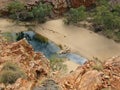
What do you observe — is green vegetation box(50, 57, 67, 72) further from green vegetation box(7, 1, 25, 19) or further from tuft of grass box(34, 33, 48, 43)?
green vegetation box(7, 1, 25, 19)

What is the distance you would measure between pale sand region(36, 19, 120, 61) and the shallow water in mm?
911

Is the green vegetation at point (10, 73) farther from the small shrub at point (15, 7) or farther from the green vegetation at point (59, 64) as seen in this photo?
the small shrub at point (15, 7)

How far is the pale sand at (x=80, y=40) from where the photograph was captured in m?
43.7

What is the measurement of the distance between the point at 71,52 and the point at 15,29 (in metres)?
9.58

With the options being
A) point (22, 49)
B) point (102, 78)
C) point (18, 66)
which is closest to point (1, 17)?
point (22, 49)

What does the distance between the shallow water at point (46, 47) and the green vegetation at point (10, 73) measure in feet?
66.6

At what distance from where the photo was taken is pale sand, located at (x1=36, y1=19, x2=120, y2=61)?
43719 millimetres

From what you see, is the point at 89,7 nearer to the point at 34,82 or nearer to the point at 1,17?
the point at 1,17

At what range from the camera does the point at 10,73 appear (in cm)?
1992

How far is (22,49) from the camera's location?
25.1 metres

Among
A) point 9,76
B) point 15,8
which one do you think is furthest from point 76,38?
point 9,76

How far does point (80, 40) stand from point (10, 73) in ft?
90.8

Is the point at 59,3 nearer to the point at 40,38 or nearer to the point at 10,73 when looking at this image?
the point at 40,38

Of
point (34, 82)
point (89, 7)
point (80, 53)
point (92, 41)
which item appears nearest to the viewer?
point (34, 82)
